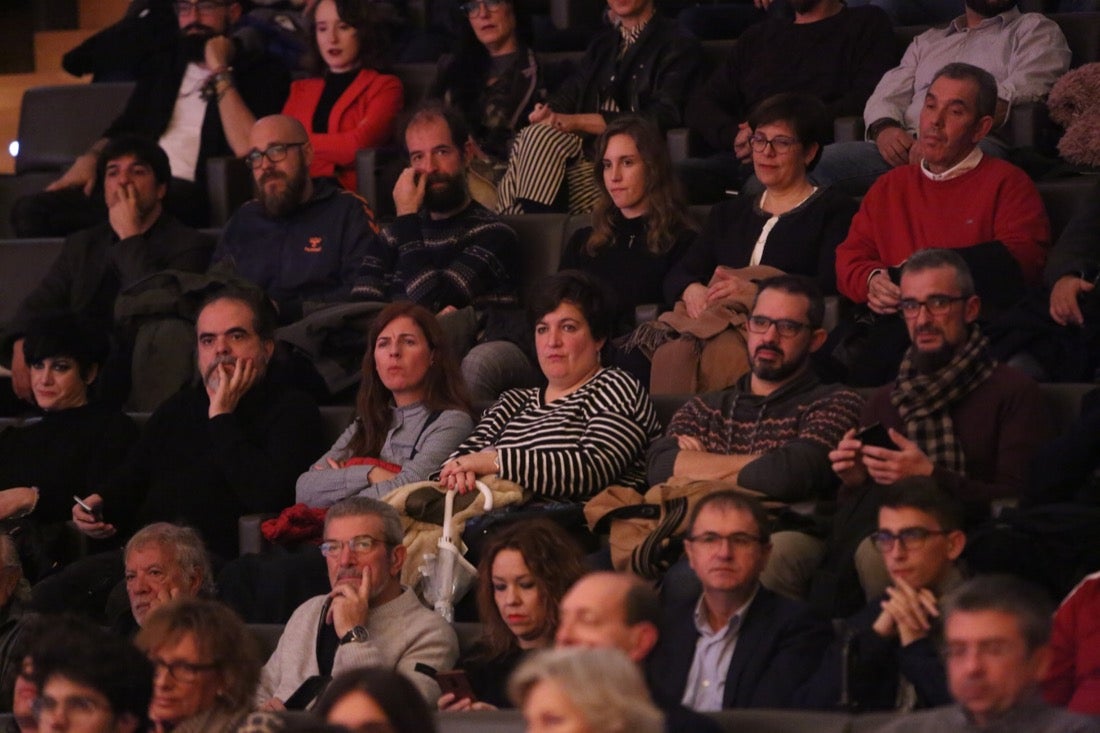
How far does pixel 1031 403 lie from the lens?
165 inches

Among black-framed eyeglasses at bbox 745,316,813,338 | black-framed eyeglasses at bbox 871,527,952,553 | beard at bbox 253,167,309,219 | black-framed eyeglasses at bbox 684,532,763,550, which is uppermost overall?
beard at bbox 253,167,309,219

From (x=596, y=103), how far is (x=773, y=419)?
2.13m

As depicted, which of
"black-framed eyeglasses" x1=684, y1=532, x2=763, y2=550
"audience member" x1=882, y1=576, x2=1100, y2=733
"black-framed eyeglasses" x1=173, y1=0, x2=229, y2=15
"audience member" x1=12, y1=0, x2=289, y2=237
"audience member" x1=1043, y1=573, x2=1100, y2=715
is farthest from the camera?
"black-framed eyeglasses" x1=173, y1=0, x2=229, y2=15

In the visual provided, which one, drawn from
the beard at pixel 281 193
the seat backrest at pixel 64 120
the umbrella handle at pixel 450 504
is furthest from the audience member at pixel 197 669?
the seat backrest at pixel 64 120

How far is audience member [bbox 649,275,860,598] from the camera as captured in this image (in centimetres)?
421

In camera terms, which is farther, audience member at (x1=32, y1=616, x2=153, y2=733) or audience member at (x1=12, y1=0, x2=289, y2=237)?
audience member at (x1=12, y1=0, x2=289, y2=237)

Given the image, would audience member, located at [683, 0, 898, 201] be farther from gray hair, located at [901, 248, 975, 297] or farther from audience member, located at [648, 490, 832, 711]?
audience member, located at [648, 490, 832, 711]

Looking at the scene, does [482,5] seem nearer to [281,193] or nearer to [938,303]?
[281,193]

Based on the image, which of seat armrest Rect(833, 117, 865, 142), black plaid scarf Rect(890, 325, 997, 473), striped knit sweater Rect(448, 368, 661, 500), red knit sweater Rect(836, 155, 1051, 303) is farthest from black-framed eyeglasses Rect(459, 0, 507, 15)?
black plaid scarf Rect(890, 325, 997, 473)

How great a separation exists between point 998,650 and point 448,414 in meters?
2.09

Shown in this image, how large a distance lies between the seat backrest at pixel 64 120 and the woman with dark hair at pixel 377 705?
443 centimetres

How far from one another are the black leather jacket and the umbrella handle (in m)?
1.93

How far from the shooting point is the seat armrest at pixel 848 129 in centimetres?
571

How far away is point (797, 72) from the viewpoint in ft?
19.6
